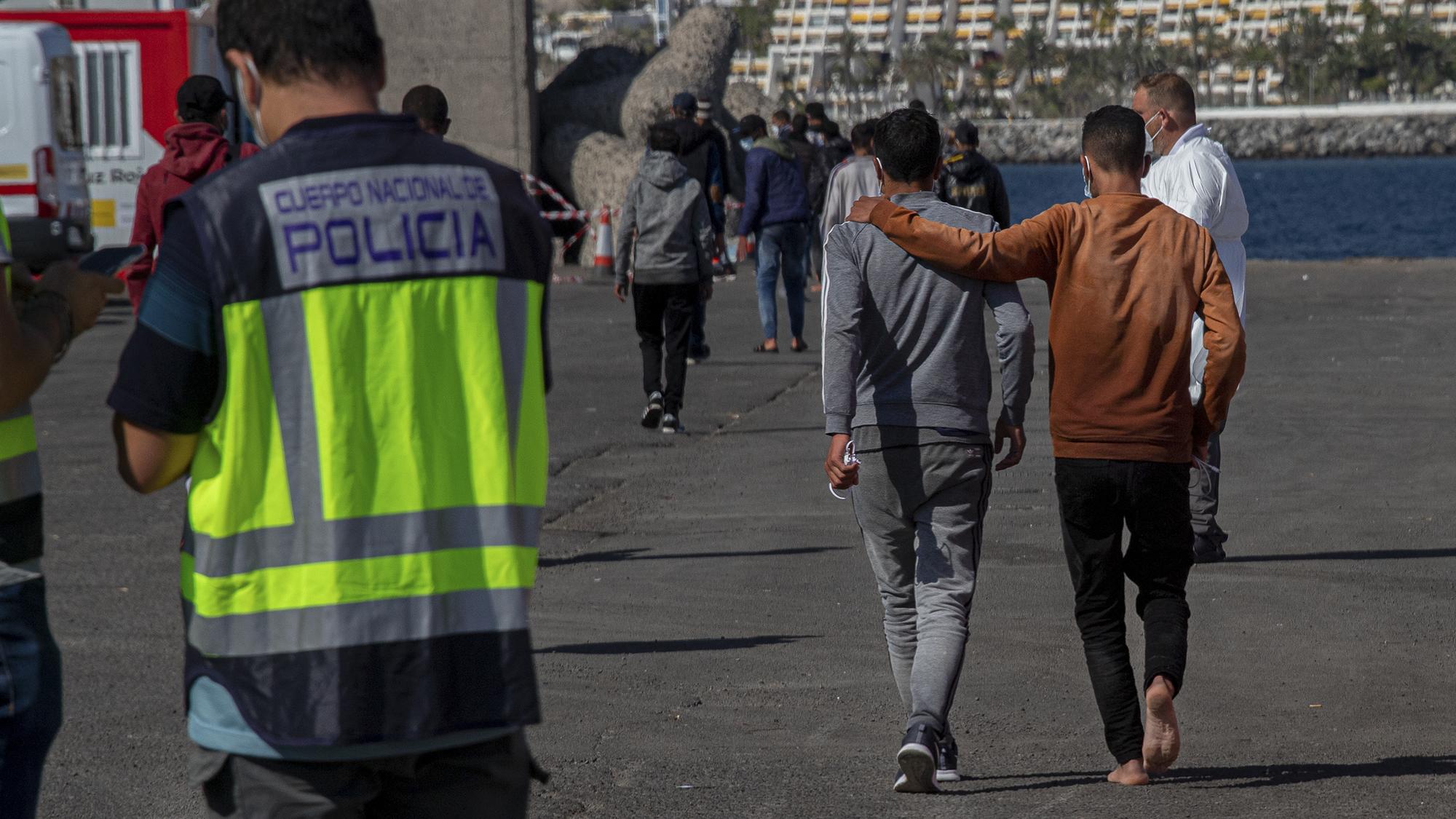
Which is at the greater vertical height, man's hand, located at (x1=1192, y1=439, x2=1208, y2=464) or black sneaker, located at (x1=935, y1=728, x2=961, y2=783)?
man's hand, located at (x1=1192, y1=439, x2=1208, y2=464)

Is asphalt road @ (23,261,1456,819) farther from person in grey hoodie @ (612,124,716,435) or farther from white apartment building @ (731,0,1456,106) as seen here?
white apartment building @ (731,0,1456,106)

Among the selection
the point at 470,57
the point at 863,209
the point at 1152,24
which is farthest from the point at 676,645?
the point at 1152,24

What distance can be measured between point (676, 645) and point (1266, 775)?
2.21 metres

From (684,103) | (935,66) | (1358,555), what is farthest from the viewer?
(935,66)

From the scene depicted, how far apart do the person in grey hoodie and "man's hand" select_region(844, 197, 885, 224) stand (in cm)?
622

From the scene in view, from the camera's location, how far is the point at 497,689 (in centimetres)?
248

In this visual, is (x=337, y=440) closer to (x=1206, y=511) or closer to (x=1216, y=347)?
(x=1216, y=347)

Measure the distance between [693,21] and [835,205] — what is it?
51.7ft

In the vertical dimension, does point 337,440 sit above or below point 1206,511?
above

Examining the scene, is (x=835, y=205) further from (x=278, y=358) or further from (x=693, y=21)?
(x=693, y=21)

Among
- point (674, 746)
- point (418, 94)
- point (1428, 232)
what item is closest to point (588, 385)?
point (418, 94)

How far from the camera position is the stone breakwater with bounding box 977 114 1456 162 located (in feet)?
547

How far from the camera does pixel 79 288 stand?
3.04 m

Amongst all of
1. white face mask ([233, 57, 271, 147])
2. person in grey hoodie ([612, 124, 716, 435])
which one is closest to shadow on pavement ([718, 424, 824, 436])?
person in grey hoodie ([612, 124, 716, 435])
